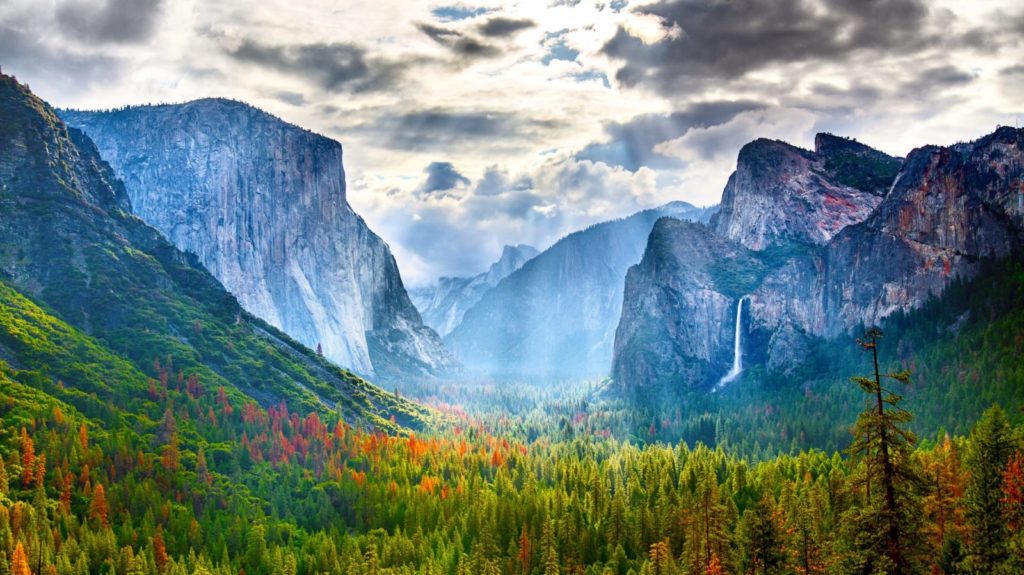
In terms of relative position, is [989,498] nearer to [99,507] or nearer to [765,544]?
[765,544]

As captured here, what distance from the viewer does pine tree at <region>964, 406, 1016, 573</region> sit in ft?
213

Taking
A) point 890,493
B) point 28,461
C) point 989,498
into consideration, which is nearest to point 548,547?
point 989,498

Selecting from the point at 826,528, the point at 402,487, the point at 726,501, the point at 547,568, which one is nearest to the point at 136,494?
the point at 402,487

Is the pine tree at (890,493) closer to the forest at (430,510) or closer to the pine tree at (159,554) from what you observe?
the forest at (430,510)

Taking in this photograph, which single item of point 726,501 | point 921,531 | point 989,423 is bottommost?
point 726,501

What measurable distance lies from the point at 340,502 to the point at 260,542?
35.9 meters

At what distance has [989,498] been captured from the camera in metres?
68.3

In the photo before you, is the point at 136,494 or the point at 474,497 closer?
the point at 136,494

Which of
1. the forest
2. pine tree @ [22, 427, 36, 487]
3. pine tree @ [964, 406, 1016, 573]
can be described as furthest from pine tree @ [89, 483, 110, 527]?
pine tree @ [964, 406, 1016, 573]

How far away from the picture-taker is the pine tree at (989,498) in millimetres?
64812

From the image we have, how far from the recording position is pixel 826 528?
109 metres

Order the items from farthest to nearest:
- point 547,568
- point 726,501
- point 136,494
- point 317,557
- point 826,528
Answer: point 136,494 < point 317,557 < point 726,501 < point 547,568 < point 826,528

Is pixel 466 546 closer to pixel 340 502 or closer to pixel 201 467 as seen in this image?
pixel 340 502

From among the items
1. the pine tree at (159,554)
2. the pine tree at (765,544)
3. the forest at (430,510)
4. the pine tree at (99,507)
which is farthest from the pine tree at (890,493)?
the pine tree at (99,507)
